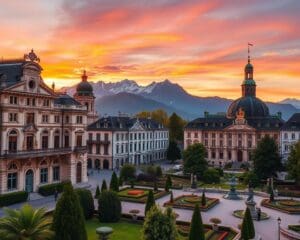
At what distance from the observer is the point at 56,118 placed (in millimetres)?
66688

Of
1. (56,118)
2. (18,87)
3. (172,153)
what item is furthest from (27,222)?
(172,153)

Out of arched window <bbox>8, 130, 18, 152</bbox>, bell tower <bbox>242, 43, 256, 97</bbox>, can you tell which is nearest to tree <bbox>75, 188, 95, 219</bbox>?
arched window <bbox>8, 130, 18, 152</bbox>

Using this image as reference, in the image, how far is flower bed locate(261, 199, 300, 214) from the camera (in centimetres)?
5149

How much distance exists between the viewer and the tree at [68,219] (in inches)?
1112

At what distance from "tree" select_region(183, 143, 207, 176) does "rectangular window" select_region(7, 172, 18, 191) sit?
33443 millimetres

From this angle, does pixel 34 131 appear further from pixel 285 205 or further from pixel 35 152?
pixel 285 205

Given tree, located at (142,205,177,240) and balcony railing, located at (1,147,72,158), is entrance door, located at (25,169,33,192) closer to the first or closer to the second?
balcony railing, located at (1,147,72,158)

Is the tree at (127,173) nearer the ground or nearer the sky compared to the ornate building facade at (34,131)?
nearer the ground

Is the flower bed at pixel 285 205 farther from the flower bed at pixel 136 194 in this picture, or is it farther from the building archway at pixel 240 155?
the building archway at pixel 240 155

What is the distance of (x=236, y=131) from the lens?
11038 centimetres

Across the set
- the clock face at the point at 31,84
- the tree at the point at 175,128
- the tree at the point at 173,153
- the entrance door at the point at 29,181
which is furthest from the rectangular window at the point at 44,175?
the tree at the point at 175,128

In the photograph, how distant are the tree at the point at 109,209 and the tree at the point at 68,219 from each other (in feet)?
50.8

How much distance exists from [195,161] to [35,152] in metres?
31.5

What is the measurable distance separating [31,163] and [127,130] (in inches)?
1735
